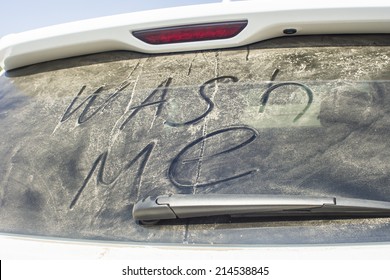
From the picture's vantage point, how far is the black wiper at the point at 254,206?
1570 mm

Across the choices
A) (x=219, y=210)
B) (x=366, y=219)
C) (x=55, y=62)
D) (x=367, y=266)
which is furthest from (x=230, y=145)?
(x=55, y=62)

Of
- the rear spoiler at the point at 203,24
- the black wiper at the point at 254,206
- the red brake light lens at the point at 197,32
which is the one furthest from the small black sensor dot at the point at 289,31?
the black wiper at the point at 254,206

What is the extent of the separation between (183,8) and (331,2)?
604 millimetres

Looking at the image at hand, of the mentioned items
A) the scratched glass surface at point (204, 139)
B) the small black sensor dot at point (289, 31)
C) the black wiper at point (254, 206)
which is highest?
the small black sensor dot at point (289, 31)

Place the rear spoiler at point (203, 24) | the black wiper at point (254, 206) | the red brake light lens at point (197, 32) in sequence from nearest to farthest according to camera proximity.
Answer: the black wiper at point (254, 206) < the rear spoiler at point (203, 24) < the red brake light lens at point (197, 32)

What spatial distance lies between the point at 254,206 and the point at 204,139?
0.35 metres

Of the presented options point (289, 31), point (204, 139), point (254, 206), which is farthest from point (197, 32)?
point (254, 206)

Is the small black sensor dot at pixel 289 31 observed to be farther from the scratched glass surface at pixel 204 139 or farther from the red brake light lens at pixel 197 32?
the red brake light lens at pixel 197 32

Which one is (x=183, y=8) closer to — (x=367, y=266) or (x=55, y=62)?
(x=55, y=62)

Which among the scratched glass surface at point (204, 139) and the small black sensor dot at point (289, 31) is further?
the small black sensor dot at point (289, 31)

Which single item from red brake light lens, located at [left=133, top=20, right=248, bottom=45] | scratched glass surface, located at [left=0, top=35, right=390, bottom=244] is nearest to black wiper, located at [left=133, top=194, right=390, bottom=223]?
scratched glass surface, located at [left=0, top=35, right=390, bottom=244]

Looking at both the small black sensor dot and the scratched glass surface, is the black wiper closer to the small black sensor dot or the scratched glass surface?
the scratched glass surface

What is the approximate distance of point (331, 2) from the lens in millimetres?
1940

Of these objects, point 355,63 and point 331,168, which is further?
point 355,63
